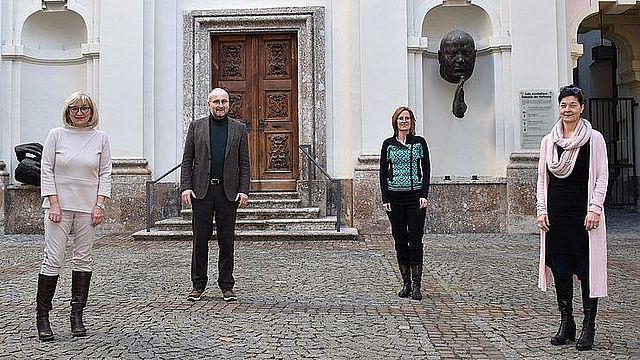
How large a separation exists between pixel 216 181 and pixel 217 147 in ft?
1.01

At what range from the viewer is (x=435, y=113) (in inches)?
508

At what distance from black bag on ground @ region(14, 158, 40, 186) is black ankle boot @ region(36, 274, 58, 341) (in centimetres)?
759

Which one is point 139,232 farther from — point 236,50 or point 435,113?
point 435,113

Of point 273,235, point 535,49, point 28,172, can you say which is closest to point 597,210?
point 273,235

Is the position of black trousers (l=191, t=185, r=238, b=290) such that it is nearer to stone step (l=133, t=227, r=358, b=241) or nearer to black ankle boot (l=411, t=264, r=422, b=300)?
black ankle boot (l=411, t=264, r=422, b=300)

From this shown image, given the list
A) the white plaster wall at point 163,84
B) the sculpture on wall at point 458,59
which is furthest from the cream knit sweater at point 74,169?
Result: the sculpture on wall at point 458,59

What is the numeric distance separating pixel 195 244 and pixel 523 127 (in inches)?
288

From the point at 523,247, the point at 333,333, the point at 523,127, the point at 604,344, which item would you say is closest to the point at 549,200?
the point at 604,344

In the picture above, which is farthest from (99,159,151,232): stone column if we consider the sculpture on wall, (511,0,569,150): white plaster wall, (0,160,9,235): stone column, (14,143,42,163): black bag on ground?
(511,0,569,150): white plaster wall

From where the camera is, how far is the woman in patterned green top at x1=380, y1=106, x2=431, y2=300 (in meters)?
6.60

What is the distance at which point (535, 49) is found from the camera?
12.2 meters

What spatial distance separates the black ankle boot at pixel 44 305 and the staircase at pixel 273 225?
238 inches

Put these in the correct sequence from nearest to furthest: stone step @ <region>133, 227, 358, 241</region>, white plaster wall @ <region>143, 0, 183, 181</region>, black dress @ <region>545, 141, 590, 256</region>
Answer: black dress @ <region>545, 141, 590, 256</region>
stone step @ <region>133, 227, 358, 241</region>
white plaster wall @ <region>143, 0, 183, 181</region>

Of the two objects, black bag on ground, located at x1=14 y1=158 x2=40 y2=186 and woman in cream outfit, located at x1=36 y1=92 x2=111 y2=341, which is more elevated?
black bag on ground, located at x1=14 y1=158 x2=40 y2=186
